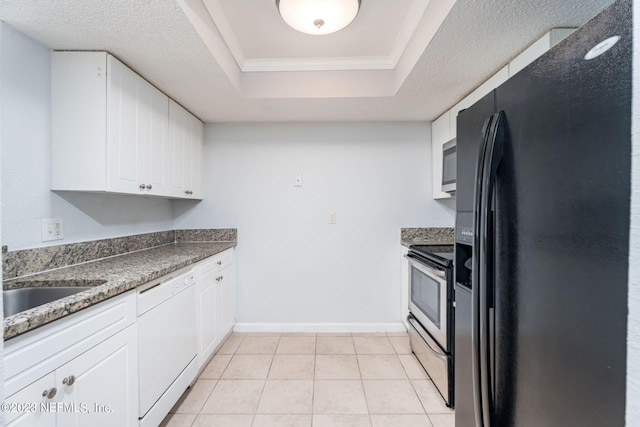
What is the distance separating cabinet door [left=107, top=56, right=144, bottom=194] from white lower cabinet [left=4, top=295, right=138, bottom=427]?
0.78 m

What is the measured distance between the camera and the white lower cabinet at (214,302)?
2020 mm

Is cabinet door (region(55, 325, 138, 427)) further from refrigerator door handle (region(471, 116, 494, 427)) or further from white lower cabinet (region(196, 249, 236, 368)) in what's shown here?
refrigerator door handle (region(471, 116, 494, 427))

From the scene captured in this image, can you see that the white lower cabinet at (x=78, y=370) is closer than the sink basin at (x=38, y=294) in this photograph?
Yes

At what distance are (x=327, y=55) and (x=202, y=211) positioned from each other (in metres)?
1.85

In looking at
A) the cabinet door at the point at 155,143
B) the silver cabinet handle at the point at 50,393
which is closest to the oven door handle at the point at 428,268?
the silver cabinet handle at the point at 50,393

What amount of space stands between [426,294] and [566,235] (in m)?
1.61

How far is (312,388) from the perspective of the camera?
6.26 feet

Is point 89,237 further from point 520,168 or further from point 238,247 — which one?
point 520,168

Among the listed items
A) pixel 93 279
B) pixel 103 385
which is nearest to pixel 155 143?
pixel 93 279

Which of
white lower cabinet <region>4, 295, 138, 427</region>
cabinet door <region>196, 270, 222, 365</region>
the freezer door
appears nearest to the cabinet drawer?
white lower cabinet <region>4, 295, 138, 427</region>

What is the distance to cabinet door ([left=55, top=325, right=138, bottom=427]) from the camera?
0.98 m

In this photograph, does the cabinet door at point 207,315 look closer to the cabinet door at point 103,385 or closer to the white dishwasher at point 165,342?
the white dishwasher at point 165,342

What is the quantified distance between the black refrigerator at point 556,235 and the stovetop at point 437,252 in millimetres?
978

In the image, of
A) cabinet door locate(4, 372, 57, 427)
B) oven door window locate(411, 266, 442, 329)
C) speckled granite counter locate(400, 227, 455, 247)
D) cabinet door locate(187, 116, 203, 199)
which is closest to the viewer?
cabinet door locate(4, 372, 57, 427)
